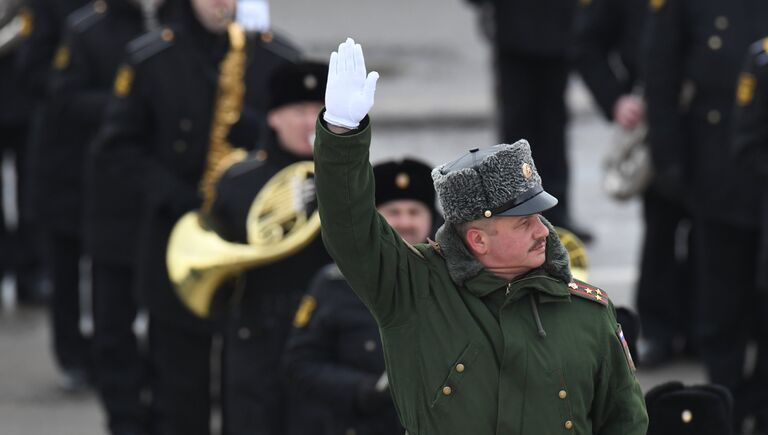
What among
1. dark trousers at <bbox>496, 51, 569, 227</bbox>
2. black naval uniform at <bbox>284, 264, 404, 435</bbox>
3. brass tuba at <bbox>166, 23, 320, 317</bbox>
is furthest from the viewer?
dark trousers at <bbox>496, 51, 569, 227</bbox>

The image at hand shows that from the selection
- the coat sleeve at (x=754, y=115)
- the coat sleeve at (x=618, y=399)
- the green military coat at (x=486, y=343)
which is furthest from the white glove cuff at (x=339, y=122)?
the coat sleeve at (x=754, y=115)

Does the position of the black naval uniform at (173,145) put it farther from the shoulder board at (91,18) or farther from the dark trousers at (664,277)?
the dark trousers at (664,277)

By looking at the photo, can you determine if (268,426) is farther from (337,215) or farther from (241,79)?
(337,215)

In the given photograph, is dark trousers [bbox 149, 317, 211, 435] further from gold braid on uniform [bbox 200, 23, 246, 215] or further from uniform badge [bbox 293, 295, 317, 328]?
uniform badge [bbox 293, 295, 317, 328]

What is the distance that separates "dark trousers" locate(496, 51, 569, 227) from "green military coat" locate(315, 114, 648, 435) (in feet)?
20.4

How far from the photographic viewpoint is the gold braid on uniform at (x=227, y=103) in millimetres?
7836

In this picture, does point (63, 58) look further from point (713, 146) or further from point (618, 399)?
point (618, 399)

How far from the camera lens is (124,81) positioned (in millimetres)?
7840

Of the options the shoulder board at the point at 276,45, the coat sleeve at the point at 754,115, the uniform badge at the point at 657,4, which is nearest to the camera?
the coat sleeve at the point at 754,115

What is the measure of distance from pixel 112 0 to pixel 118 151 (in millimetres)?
1196

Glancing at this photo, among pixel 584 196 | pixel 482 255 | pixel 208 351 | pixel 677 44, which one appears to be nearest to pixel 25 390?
pixel 208 351

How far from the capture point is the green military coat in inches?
169

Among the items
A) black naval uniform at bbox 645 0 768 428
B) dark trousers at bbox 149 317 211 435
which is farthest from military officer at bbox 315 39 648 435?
black naval uniform at bbox 645 0 768 428

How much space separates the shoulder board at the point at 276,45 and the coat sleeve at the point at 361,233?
12.1 ft
